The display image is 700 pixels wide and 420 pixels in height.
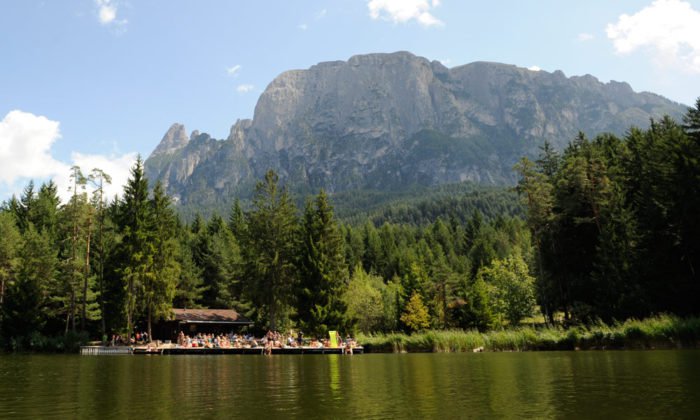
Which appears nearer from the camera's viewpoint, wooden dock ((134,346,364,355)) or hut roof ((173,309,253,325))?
wooden dock ((134,346,364,355))

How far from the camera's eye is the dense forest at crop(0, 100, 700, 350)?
34312 mm

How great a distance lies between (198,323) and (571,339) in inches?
1575

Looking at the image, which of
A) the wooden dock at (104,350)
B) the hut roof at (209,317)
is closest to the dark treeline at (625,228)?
the hut roof at (209,317)

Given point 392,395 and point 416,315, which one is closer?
point 392,395

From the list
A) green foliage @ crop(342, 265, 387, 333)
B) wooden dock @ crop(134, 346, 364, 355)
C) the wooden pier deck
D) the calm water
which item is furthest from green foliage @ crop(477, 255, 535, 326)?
the calm water

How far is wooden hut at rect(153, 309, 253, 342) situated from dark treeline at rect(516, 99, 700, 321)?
112 ft

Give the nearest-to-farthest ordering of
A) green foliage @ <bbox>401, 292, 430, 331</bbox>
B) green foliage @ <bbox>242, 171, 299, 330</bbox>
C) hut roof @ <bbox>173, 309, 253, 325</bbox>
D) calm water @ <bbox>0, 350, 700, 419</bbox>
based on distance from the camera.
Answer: calm water @ <bbox>0, 350, 700, 419</bbox>, green foliage @ <bbox>242, 171, 299, 330</bbox>, hut roof @ <bbox>173, 309, 253, 325</bbox>, green foliage @ <bbox>401, 292, 430, 331</bbox>

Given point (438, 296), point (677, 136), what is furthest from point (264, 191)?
point (677, 136)

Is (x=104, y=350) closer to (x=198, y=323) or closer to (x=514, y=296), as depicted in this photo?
(x=198, y=323)

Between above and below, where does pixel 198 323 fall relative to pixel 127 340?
above

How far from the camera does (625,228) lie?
1448 inches

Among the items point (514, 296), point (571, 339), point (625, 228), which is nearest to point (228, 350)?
point (571, 339)

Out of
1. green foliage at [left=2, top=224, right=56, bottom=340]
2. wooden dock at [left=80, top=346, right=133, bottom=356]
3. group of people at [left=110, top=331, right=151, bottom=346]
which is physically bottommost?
wooden dock at [left=80, top=346, right=133, bottom=356]

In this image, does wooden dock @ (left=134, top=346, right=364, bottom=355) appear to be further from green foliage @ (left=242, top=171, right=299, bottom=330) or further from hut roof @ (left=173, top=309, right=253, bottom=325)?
hut roof @ (left=173, top=309, right=253, bottom=325)
